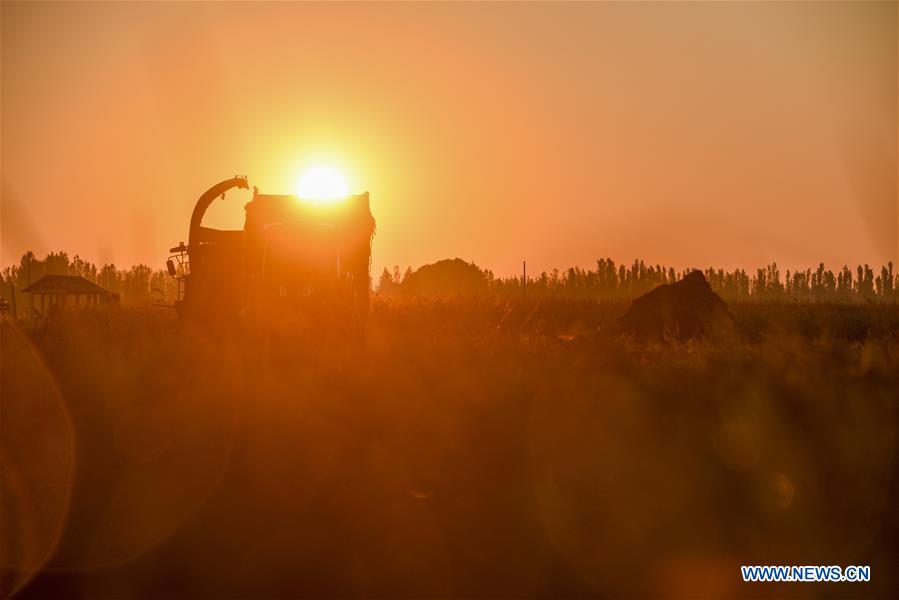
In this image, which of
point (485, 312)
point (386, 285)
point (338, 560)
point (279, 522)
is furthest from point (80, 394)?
point (386, 285)

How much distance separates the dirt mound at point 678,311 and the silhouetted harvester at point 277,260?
7676 mm

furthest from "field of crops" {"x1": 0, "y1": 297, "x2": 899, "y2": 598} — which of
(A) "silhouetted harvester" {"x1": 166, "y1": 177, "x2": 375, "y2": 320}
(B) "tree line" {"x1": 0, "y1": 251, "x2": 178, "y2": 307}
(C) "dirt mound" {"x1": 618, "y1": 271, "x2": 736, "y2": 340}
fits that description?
(B) "tree line" {"x1": 0, "y1": 251, "x2": 178, "y2": 307}

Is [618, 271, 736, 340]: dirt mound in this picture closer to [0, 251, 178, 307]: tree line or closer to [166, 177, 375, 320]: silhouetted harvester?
[166, 177, 375, 320]: silhouetted harvester

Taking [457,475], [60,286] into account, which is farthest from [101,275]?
[457,475]

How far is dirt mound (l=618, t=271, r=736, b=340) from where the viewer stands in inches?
888

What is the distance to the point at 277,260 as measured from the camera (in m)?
19.5

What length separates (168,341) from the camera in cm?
1323

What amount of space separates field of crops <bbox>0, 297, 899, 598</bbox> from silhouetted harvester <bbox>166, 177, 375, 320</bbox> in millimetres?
8162

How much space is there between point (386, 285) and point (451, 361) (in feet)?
448

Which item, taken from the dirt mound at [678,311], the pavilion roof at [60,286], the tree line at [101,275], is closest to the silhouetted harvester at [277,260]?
the dirt mound at [678,311]

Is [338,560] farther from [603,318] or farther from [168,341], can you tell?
[603,318]

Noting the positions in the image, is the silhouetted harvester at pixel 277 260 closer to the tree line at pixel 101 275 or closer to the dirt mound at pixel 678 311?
the dirt mound at pixel 678 311

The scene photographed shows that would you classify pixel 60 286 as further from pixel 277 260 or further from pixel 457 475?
pixel 457 475

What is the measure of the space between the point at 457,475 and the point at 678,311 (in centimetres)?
1663
